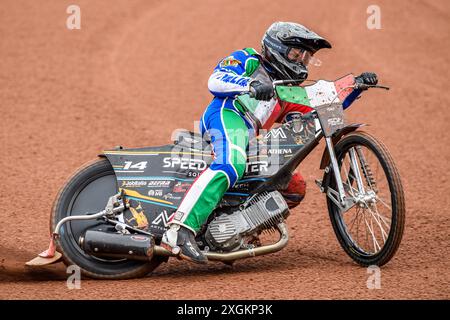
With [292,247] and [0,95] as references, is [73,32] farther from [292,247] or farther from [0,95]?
[292,247]

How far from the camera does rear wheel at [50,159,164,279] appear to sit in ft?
22.2

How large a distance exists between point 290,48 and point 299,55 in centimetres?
11

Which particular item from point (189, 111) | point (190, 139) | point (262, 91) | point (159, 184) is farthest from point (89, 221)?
point (189, 111)

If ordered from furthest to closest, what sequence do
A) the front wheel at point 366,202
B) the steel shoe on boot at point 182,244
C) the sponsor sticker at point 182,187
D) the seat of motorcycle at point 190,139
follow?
the seat of motorcycle at point 190,139 < the sponsor sticker at point 182,187 < the steel shoe on boot at point 182,244 < the front wheel at point 366,202

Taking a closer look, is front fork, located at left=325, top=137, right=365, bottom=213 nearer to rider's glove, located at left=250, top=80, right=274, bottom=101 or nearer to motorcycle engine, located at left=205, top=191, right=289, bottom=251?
motorcycle engine, located at left=205, top=191, right=289, bottom=251

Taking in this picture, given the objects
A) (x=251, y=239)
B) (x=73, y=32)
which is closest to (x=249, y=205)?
(x=251, y=239)

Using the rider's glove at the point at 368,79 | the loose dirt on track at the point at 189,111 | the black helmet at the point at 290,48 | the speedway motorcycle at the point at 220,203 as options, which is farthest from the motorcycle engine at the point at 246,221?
the rider's glove at the point at 368,79

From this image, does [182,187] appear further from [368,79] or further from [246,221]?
[368,79]

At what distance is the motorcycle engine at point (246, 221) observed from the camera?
672 centimetres

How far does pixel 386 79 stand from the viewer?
14.5m

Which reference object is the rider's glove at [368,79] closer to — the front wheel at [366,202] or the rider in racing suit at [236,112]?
the rider in racing suit at [236,112]

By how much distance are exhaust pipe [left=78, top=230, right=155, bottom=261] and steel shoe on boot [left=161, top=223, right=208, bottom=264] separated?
0.14m

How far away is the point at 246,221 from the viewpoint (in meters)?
6.79
